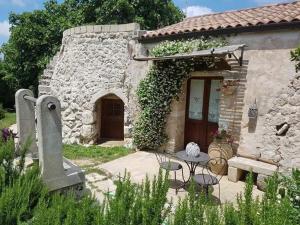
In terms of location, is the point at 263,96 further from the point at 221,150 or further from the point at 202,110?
the point at 202,110

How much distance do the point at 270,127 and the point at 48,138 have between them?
4.91 metres

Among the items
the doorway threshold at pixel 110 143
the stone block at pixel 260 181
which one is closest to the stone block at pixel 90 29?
the doorway threshold at pixel 110 143

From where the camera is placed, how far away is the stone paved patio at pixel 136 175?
585 centimetres

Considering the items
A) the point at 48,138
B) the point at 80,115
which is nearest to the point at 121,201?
the point at 48,138

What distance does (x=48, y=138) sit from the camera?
4230 millimetres

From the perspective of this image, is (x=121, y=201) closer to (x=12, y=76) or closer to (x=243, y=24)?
(x=243, y=24)

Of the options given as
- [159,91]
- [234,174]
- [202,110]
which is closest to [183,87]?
[159,91]

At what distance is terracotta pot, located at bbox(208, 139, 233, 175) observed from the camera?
6922mm

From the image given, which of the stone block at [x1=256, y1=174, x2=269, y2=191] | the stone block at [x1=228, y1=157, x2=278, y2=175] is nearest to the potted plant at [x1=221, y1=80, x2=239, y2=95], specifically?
the stone block at [x1=228, y1=157, x2=278, y2=175]

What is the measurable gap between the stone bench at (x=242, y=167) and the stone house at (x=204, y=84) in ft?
0.73

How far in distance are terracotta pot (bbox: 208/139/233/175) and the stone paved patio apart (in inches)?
8.8

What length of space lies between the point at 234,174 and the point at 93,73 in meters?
6.21

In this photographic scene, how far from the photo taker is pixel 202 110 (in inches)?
326

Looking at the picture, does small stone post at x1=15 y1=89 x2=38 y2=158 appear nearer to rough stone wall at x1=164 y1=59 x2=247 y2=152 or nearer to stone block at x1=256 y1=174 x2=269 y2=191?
rough stone wall at x1=164 y1=59 x2=247 y2=152
